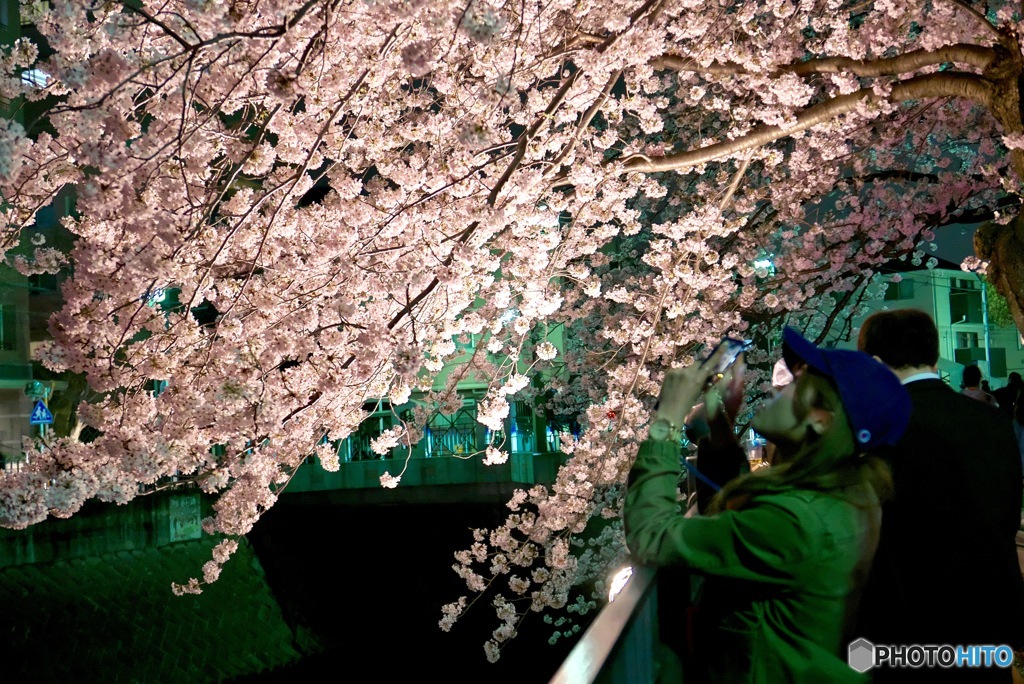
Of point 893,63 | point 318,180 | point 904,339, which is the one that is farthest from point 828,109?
point 318,180

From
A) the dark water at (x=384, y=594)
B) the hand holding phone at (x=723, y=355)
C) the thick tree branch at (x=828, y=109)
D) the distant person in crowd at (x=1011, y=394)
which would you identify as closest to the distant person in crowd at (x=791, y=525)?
the hand holding phone at (x=723, y=355)

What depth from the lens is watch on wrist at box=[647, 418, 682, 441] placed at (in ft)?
5.97

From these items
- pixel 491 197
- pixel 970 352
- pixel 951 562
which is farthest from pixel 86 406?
pixel 970 352

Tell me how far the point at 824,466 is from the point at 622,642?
0.62 metres

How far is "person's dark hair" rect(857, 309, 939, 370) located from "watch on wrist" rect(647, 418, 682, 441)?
1281 millimetres

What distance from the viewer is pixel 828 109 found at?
559cm

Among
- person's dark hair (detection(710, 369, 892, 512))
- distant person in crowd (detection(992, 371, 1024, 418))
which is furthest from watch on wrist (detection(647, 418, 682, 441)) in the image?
distant person in crowd (detection(992, 371, 1024, 418))

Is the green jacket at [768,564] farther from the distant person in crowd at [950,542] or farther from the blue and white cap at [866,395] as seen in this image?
the distant person in crowd at [950,542]

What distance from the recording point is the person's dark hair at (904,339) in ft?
8.83

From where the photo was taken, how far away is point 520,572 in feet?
53.7

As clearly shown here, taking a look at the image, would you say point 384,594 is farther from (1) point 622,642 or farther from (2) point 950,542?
(1) point 622,642

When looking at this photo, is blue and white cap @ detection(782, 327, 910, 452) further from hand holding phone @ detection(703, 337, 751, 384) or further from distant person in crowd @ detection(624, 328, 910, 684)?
hand holding phone @ detection(703, 337, 751, 384)

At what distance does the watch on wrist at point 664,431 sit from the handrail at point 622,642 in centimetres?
45

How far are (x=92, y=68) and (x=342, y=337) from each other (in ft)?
6.42
